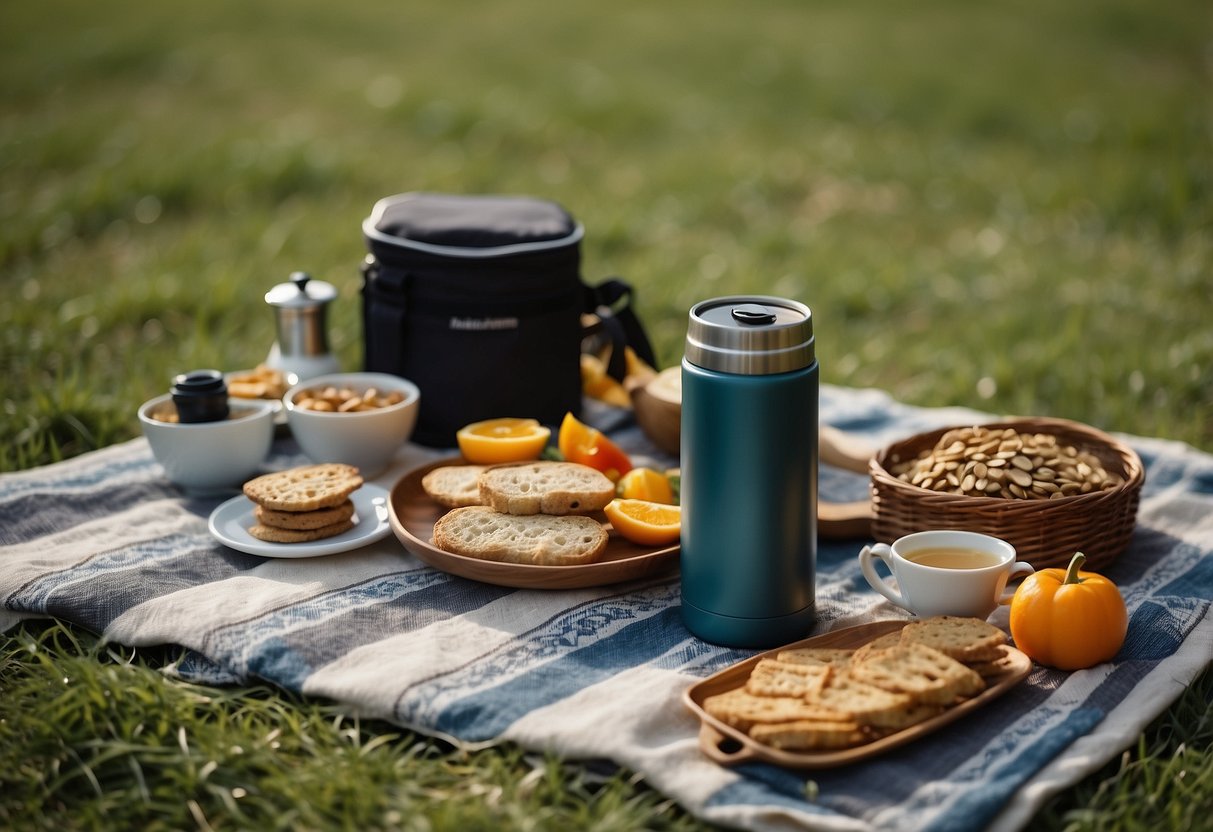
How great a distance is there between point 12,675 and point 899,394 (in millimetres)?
3256

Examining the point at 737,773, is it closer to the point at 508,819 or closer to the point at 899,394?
the point at 508,819

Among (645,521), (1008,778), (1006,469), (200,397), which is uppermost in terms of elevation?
(200,397)

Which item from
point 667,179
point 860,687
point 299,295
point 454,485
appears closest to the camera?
point 860,687

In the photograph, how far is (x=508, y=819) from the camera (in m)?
2.20

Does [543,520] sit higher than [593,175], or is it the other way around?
[593,175]

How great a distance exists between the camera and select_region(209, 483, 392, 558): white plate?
9.93ft

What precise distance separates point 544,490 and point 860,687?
3.16 feet

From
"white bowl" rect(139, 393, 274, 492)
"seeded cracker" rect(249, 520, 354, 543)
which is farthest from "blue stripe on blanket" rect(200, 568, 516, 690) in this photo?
"white bowl" rect(139, 393, 274, 492)

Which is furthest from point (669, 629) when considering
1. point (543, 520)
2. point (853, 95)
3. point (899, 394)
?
point (853, 95)

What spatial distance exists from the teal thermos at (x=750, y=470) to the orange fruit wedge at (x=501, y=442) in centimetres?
79

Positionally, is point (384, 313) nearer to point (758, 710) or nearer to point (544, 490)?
point (544, 490)

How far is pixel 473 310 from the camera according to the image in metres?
3.69

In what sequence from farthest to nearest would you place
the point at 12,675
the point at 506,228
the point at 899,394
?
the point at 899,394
the point at 506,228
the point at 12,675

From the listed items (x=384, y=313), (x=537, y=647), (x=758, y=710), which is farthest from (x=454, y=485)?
(x=758, y=710)
